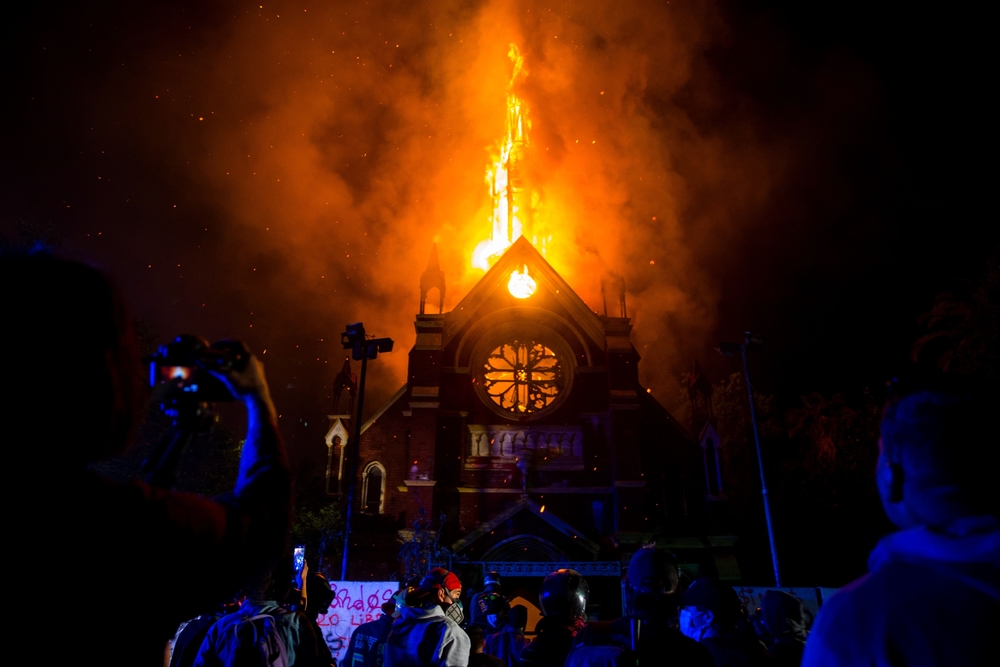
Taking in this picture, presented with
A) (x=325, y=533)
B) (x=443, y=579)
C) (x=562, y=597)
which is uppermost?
(x=325, y=533)

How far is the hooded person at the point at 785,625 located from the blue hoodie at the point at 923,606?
363 centimetres

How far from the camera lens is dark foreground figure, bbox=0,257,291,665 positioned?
1.42 meters

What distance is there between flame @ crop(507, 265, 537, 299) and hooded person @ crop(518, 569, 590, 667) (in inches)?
940

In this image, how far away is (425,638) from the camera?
484 cm

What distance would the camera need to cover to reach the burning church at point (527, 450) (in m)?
23.0

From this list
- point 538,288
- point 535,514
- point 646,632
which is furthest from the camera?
point 538,288

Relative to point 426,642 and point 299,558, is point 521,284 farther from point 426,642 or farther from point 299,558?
point 426,642

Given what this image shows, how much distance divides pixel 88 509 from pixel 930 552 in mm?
2103

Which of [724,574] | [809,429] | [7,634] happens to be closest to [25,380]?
[7,634]

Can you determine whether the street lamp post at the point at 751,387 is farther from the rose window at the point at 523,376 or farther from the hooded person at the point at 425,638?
the hooded person at the point at 425,638

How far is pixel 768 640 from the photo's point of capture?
283 inches

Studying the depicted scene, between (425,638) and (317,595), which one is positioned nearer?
(425,638)

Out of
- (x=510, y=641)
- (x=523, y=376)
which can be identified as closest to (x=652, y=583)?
(x=510, y=641)

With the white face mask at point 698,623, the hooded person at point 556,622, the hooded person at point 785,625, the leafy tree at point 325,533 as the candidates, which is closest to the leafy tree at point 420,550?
the leafy tree at point 325,533
